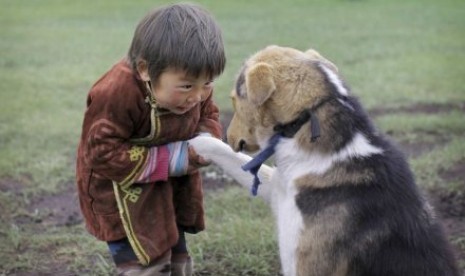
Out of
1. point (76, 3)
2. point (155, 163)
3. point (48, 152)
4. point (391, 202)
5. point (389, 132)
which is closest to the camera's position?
point (391, 202)

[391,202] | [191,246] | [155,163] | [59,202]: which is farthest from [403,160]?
[59,202]

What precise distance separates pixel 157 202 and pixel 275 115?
84cm

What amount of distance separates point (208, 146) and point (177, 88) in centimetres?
55

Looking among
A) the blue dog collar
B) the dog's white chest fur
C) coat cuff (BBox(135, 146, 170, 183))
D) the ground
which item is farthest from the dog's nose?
the ground

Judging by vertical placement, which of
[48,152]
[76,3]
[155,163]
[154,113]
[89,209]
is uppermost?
[154,113]

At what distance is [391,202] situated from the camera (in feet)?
12.0

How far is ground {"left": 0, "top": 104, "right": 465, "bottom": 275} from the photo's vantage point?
5887 mm

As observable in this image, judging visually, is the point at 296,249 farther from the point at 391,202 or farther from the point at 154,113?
the point at 154,113

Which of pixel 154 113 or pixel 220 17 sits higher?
pixel 154 113

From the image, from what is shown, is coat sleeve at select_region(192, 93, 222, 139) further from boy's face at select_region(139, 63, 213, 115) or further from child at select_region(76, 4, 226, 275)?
boy's face at select_region(139, 63, 213, 115)

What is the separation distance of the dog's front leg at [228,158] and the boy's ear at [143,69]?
0.51 metres

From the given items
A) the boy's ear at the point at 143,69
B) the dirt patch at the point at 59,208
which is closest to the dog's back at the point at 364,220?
the boy's ear at the point at 143,69

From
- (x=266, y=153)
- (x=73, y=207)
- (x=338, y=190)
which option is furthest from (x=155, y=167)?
(x=73, y=207)

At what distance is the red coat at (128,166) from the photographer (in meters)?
3.77
